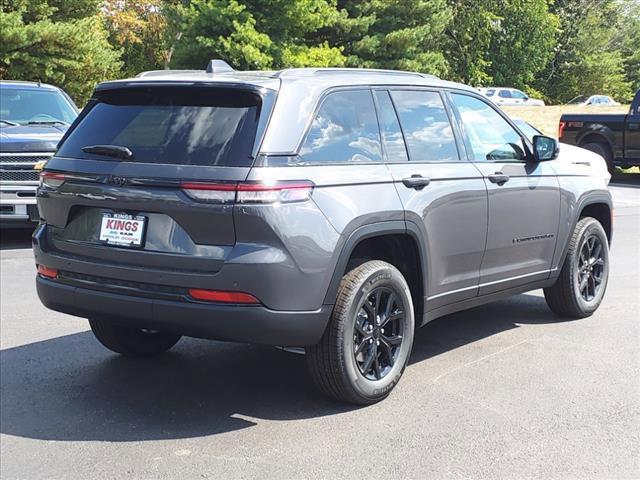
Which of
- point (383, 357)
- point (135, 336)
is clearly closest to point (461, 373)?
point (383, 357)

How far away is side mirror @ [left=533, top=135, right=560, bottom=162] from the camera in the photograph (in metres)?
5.76

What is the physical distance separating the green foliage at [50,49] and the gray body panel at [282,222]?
2271 centimetres

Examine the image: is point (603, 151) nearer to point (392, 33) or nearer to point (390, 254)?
point (390, 254)

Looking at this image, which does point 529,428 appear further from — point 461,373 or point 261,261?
point 261,261

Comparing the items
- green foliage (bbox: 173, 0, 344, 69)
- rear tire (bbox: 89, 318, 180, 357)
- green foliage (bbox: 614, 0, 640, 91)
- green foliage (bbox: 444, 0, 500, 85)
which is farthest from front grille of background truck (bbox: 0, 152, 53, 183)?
green foliage (bbox: 614, 0, 640, 91)

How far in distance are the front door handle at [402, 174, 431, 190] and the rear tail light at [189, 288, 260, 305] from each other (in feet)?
4.05

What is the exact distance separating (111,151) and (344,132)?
4.11 feet

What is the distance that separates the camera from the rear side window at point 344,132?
4.23m

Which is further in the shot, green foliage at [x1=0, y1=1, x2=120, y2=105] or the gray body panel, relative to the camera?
green foliage at [x1=0, y1=1, x2=120, y2=105]

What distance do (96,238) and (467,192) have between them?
2254mm

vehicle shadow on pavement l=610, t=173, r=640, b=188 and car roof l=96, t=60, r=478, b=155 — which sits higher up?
car roof l=96, t=60, r=478, b=155

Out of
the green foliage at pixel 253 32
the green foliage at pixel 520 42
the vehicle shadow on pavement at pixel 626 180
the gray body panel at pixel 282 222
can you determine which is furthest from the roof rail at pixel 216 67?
the green foliage at pixel 520 42

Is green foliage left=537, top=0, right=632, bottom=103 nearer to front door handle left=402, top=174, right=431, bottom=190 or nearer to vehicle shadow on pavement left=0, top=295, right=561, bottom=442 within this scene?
vehicle shadow on pavement left=0, top=295, right=561, bottom=442

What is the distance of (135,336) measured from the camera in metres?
5.26
